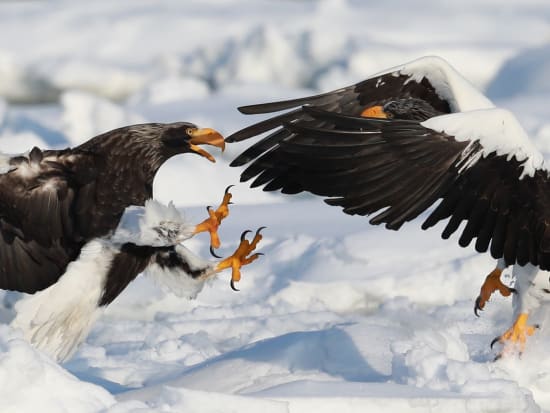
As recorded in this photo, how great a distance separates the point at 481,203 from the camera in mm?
4480

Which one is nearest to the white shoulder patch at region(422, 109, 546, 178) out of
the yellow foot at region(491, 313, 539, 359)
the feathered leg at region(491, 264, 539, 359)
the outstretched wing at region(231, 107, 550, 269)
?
the outstretched wing at region(231, 107, 550, 269)

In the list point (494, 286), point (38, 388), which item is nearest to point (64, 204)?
point (38, 388)

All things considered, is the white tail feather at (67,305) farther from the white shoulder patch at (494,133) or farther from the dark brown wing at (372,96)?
the white shoulder patch at (494,133)

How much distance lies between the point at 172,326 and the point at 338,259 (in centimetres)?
119

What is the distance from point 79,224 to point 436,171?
53.0 inches

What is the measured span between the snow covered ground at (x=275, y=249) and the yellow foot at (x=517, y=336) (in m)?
0.05

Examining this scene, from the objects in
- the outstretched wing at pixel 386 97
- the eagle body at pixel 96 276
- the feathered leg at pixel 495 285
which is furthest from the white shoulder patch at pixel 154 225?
the feathered leg at pixel 495 285

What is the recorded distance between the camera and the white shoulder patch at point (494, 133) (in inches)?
172

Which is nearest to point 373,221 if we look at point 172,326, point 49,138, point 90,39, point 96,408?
point 96,408

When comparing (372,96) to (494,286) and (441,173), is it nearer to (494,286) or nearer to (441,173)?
(494,286)

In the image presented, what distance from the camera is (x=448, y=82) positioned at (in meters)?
5.48

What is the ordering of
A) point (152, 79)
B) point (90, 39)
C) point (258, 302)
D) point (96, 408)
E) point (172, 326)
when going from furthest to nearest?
point (90, 39) → point (152, 79) → point (258, 302) → point (172, 326) → point (96, 408)

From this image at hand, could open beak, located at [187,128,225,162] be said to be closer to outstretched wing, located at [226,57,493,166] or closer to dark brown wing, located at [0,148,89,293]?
outstretched wing, located at [226,57,493,166]

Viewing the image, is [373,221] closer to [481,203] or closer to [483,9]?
[481,203]
